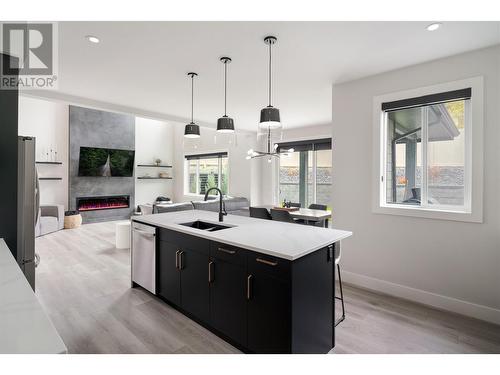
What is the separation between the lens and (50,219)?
6145 millimetres

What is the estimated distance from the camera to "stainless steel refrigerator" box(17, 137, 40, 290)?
2.10 meters

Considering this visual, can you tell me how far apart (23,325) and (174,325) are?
173 cm

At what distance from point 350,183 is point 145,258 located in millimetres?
2679

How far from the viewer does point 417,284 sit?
2961mm

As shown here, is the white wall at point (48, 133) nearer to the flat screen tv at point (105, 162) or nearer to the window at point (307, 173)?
the flat screen tv at point (105, 162)

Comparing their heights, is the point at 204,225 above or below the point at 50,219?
above

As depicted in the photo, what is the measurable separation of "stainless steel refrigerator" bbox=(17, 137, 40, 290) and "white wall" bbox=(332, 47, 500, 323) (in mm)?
3279

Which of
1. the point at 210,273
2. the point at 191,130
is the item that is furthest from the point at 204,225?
the point at 191,130

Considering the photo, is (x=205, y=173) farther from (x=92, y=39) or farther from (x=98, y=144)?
(x=92, y=39)

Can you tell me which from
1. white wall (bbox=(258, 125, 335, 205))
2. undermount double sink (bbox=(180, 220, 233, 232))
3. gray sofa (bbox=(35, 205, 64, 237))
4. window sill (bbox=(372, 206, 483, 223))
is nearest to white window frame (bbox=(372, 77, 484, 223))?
window sill (bbox=(372, 206, 483, 223))

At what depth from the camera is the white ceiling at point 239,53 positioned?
7.41ft

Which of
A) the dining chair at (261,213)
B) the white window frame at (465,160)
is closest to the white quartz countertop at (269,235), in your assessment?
the white window frame at (465,160)

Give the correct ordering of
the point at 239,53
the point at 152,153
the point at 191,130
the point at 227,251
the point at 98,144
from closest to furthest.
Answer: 1. the point at 227,251
2. the point at 239,53
3. the point at 191,130
4. the point at 98,144
5. the point at 152,153

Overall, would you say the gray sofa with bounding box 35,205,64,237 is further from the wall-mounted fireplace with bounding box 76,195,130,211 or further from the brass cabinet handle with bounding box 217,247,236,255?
the brass cabinet handle with bounding box 217,247,236,255
